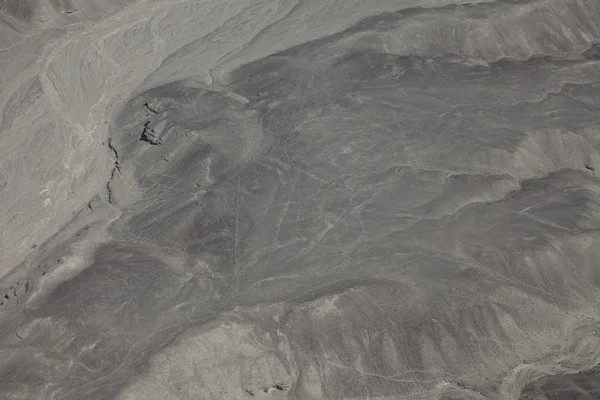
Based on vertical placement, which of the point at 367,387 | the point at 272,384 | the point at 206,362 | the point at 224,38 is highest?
the point at 224,38

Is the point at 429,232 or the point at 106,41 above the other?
the point at 106,41

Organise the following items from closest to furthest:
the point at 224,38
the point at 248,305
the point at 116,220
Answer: the point at 248,305
the point at 116,220
the point at 224,38

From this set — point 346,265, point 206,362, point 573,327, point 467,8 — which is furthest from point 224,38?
point 573,327

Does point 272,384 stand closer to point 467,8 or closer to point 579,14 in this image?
point 467,8

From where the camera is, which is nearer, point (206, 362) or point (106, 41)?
point (206, 362)

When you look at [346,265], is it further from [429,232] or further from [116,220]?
[116,220]

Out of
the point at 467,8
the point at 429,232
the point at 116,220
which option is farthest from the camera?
the point at 467,8
